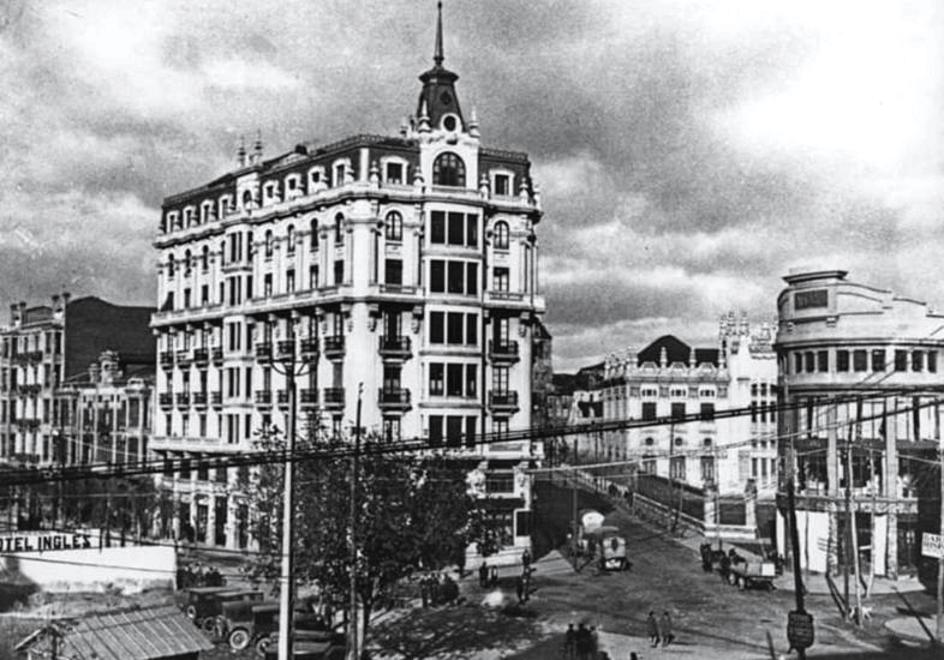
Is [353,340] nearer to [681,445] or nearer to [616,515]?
[616,515]

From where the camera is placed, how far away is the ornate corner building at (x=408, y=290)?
42469 mm

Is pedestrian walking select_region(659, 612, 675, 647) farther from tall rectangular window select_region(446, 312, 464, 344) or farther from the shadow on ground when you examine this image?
tall rectangular window select_region(446, 312, 464, 344)

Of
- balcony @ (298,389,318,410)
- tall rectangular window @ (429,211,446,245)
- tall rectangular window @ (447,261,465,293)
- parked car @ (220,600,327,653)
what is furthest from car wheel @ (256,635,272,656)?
tall rectangular window @ (429,211,446,245)

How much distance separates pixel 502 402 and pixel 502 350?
2304 millimetres

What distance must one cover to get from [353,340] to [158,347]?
54.9 feet

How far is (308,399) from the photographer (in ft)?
144

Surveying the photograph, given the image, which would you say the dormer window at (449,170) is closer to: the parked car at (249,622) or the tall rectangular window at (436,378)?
the tall rectangular window at (436,378)

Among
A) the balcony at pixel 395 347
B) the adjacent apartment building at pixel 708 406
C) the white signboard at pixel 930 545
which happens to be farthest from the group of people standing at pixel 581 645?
the adjacent apartment building at pixel 708 406

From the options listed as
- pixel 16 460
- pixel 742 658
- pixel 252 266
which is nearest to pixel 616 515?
pixel 252 266

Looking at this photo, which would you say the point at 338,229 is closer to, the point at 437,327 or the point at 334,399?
the point at 437,327

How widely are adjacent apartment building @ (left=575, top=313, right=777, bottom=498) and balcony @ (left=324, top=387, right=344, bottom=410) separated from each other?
19.8 metres

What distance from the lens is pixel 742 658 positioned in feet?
90.3

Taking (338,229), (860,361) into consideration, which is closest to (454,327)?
(338,229)

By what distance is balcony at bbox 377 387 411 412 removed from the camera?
4222 centimetres
